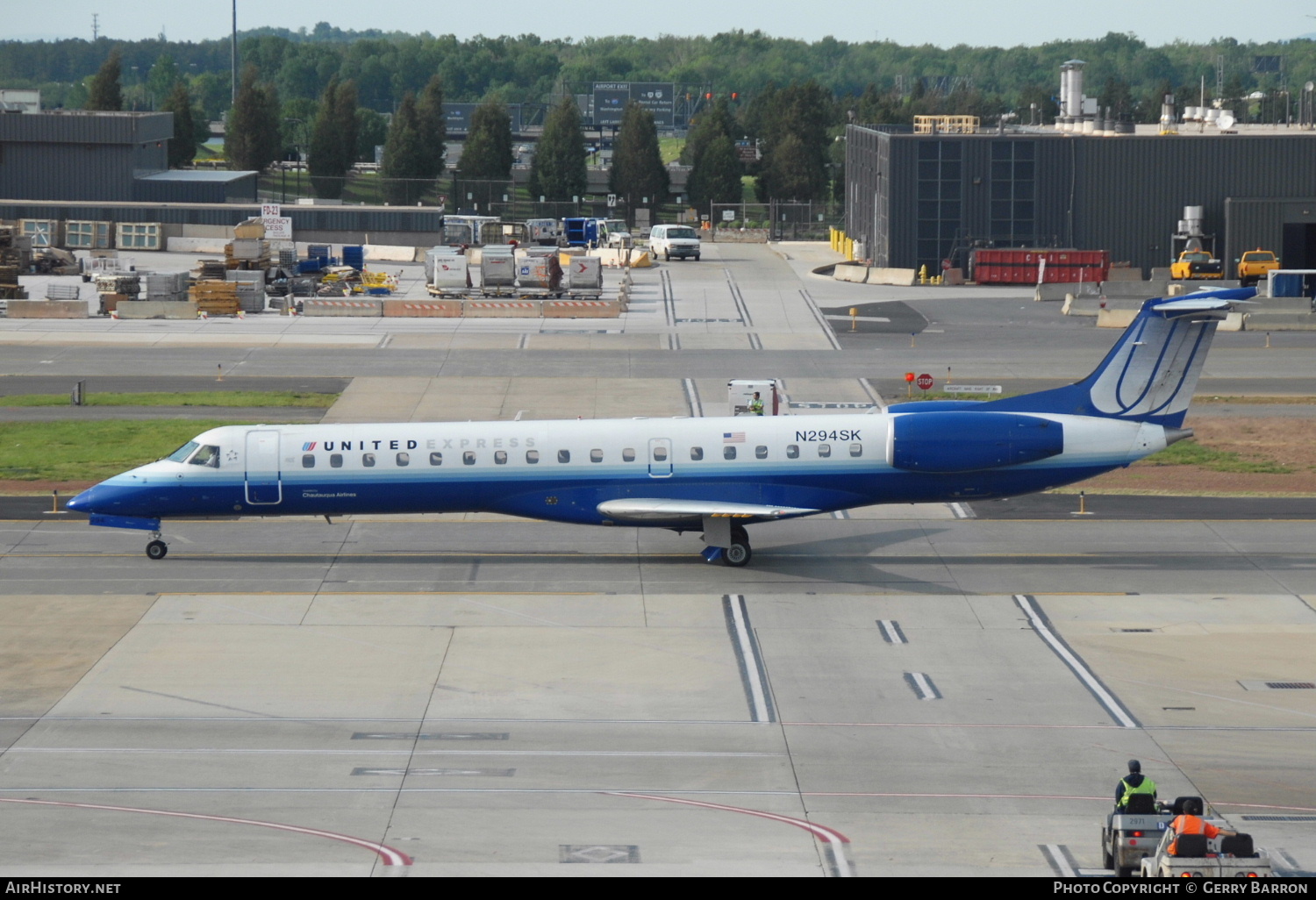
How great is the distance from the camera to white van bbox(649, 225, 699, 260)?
331ft

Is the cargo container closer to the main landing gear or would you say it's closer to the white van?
the white van

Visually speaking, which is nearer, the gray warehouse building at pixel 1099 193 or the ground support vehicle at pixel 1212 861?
the ground support vehicle at pixel 1212 861

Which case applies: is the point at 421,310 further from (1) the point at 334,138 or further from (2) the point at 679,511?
(1) the point at 334,138

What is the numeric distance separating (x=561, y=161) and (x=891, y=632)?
107 metres

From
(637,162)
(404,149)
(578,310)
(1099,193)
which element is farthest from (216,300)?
(404,149)

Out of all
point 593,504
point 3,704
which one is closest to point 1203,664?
point 593,504

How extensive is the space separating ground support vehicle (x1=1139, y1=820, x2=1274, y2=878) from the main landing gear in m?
23.9

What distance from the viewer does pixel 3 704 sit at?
24.2m

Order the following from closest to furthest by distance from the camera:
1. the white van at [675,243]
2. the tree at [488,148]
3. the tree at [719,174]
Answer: the white van at [675,243]
the tree at [719,174]
the tree at [488,148]

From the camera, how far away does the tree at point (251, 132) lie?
134m

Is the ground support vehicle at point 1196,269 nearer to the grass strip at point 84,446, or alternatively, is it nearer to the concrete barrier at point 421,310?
the concrete barrier at point 421,310

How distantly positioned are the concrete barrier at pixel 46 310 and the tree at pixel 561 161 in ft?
205

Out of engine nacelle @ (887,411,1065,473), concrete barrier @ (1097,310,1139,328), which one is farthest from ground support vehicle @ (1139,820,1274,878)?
concrete barrier @ (1097,310,1139,328)

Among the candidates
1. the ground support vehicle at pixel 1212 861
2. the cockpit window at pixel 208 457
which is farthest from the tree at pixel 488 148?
the ground support vehicle at pixel 1212 861
